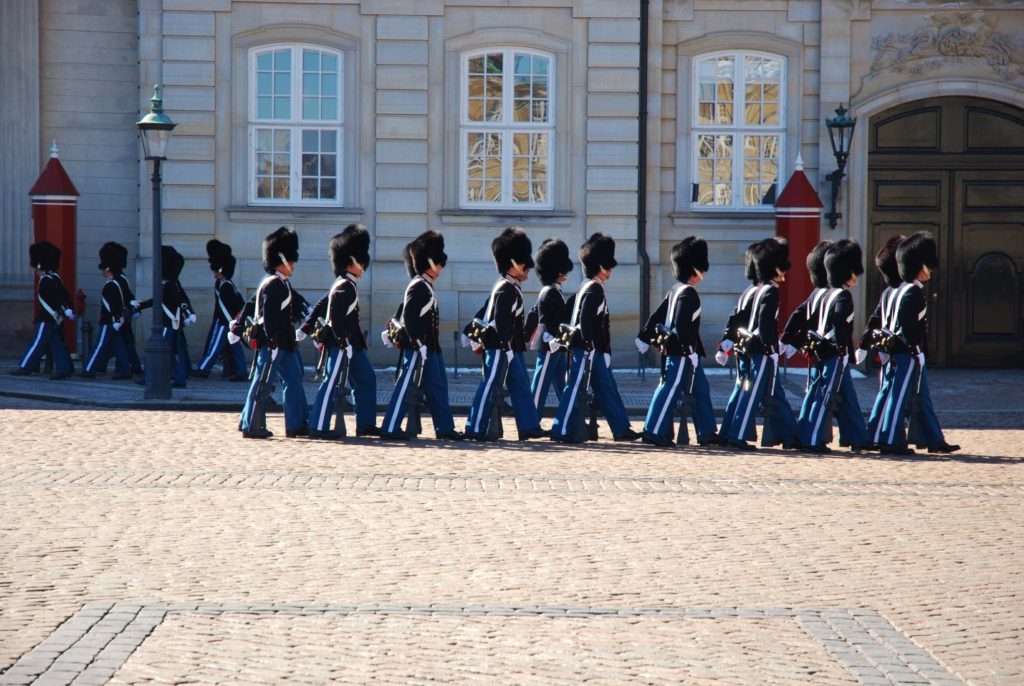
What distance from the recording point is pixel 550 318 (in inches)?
463

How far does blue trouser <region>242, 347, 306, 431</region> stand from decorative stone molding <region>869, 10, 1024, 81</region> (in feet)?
30.4

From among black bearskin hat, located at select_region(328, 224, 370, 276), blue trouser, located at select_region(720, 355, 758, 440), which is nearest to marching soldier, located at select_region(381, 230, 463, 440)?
black bearskin hat, located at select_region(328, 224, 370, 276)

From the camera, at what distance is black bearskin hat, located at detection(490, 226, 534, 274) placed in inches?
467

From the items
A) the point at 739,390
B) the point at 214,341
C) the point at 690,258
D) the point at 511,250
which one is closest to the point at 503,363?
the point at 511,250

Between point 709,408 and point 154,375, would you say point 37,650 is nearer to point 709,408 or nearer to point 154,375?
point 709,408

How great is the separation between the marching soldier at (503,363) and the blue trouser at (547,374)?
0.21 metres

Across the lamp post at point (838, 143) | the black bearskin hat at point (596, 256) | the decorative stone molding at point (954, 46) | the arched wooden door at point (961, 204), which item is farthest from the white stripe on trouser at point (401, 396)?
the decorative stone molding at point (954, 46)

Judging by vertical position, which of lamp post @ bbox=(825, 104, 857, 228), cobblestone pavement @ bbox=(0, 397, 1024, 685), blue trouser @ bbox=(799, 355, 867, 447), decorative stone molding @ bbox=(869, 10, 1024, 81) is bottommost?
cobblestone pavement @ bbox=(0, 397, 1024, 685)

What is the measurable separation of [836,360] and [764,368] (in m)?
0.50

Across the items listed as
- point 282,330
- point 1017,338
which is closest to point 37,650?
point 282,330

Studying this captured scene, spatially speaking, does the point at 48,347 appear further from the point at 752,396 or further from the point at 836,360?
the point at 836,360

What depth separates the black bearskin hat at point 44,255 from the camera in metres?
16.7

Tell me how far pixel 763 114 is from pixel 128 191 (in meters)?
7.41

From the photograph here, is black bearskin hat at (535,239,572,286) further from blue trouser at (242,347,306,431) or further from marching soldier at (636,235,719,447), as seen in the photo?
blue trouser at (242,347,306,431)
